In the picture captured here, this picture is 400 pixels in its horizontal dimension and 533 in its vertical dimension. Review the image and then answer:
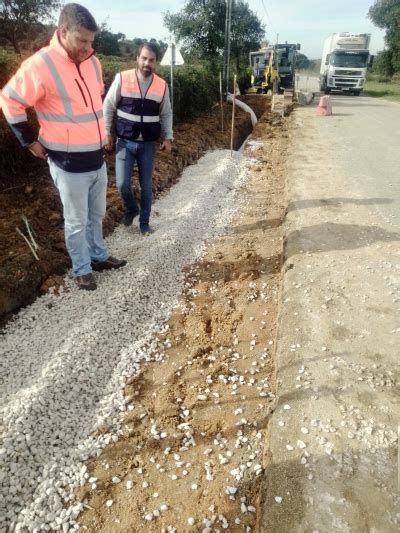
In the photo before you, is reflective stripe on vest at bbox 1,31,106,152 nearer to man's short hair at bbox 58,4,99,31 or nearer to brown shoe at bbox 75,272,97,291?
man's short hair at bbox 58,4,99,31

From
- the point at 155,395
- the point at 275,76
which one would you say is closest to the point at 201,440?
the point at 155,395

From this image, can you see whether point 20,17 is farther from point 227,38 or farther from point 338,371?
point 338,371

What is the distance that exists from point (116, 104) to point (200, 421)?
3352mm

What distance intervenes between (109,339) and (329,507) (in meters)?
1.98

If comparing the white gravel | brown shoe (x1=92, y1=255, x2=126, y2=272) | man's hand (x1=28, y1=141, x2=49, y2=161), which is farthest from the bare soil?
Result: man's hand (x1=28, y1=141, x2=49, y2=161)

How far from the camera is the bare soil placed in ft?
6.64

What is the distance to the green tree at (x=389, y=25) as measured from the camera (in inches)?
1507

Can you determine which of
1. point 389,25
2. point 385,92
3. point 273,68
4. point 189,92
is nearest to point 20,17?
point 189,92

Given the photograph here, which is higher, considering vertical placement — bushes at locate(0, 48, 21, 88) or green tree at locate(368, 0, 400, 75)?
green tree at locate(368, 0, 400, 75)

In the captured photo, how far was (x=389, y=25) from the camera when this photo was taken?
133 feet

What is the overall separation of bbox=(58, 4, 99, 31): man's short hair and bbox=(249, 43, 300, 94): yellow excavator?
1606cm

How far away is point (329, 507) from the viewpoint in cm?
188

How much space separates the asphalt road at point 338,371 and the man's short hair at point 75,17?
280 centimetres

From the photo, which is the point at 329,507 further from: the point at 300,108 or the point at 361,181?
the point at 300,108
